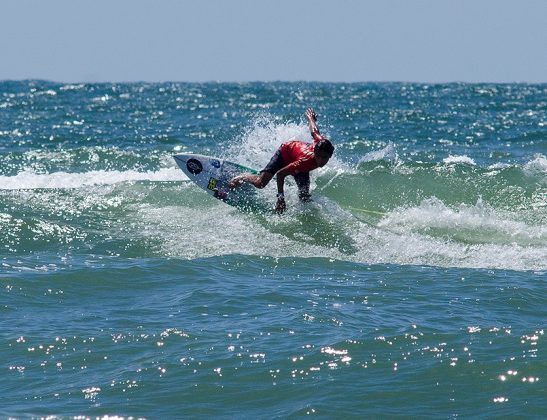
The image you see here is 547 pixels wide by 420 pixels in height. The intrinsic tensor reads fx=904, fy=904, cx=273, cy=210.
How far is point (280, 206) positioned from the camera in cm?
1182

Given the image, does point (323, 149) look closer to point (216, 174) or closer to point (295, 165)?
point (295, 165)

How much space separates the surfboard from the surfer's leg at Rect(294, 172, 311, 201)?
80 centimetres

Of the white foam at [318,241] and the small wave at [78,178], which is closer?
the white foam at [318,241]

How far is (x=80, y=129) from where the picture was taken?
27.3m

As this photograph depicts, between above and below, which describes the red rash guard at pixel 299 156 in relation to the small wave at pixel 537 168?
above

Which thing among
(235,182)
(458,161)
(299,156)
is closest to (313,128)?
(299,156)

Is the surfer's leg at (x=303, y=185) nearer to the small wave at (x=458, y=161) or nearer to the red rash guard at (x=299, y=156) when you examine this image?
the red rash guard at (x=299, y=156)

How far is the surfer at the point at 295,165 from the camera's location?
1138 centimetres

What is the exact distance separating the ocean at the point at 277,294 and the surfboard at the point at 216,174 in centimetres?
27

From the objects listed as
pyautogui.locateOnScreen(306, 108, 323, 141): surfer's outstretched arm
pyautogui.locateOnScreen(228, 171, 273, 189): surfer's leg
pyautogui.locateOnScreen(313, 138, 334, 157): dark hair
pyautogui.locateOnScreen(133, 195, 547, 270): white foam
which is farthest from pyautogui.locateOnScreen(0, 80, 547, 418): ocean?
pyautogui.locateOnScreen(313, 138, 334, 157): dark hair

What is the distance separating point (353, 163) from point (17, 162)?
7231mm

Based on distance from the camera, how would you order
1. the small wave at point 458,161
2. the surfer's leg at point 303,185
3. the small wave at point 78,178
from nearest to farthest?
the surfer's leg at point 303,185
the small wave at point 78,178
the small wave at point 458,161

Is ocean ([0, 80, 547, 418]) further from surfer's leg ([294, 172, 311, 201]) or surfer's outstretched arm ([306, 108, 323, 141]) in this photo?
surfer's outstretched arm ([306, 108, 323, 141])

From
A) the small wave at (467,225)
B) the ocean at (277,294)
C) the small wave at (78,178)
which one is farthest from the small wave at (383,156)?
the small wave at (467,225)
